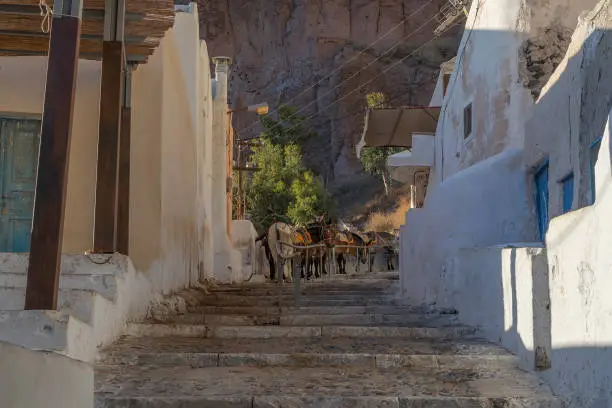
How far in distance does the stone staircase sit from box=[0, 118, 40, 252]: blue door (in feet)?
7.77

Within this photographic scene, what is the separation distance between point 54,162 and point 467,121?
36.1 ft

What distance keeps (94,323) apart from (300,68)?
1634 inches

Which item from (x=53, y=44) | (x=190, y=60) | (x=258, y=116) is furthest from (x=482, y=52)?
(x=258, y=116)

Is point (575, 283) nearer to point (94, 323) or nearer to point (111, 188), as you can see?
point (94, 323)

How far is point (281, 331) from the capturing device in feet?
20.6

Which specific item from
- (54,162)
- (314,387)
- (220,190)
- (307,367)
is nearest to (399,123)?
(220,190)

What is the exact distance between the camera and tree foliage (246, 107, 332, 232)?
3769 centimetres

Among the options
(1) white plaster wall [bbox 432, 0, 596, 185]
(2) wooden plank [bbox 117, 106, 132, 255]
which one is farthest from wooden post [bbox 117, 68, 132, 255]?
(1) white plaster wall [bbox 432, 0, 596, 185]

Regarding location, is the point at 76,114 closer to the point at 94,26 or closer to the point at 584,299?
the point at 94,26

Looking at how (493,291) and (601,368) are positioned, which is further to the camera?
(493,291)

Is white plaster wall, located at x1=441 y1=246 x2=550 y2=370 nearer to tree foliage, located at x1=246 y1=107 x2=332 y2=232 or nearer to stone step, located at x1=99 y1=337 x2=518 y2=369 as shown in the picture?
stone step, located at x1=99 y1=337 x2=518 y2=369

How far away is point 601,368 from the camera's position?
11.6 ft

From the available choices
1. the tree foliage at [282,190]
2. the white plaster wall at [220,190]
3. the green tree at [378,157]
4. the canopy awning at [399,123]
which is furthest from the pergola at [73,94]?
the green tree at [378,157]

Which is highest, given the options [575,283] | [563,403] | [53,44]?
[53,44]
